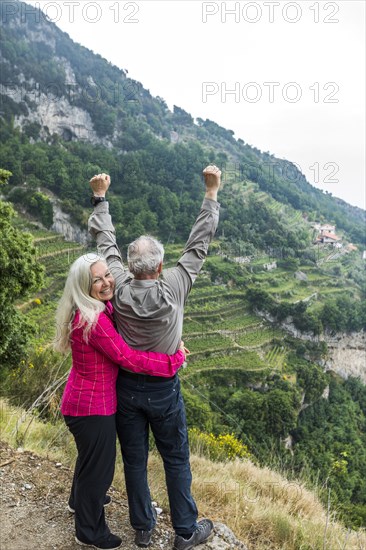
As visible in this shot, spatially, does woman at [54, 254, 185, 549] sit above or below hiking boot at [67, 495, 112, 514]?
above

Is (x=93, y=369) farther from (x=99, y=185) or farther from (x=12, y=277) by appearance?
(x=12, y=277)

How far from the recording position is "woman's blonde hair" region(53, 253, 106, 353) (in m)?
1.50

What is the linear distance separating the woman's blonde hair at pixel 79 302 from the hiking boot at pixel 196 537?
3.12ft

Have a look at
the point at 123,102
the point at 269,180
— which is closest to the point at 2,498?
the point at 269,180

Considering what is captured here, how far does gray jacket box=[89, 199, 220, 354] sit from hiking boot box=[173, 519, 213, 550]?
2.60 feet

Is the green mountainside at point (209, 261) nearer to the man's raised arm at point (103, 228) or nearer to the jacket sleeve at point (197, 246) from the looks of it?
the jacket sleeve at point (197, 246)

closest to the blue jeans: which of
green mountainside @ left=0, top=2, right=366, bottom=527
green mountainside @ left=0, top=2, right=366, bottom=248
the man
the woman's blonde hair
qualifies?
the man

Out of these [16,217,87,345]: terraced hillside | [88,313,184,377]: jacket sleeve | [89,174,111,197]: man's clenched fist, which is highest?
[89,174,111,197]: man's clenched fist

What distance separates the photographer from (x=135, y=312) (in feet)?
5.10

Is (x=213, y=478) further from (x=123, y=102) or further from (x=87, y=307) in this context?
(x=123, y=102)

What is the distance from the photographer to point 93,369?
62.3 inches

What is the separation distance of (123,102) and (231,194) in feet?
107

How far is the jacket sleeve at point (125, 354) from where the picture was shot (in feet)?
4.97

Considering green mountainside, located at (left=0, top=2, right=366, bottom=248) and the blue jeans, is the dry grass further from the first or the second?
green mountainside, located at (left=0, top=2, right=366, bottom=248)
